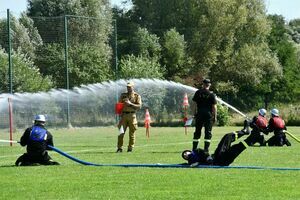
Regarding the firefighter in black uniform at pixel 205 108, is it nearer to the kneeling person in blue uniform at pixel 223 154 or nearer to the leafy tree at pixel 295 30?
the kneeling person in blue uniform at pixel 223 154

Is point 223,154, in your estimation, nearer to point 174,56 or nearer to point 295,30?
point 174,56

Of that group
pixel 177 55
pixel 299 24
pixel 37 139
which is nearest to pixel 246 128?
pixel 37 139

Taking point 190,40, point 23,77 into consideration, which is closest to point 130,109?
point 23,77

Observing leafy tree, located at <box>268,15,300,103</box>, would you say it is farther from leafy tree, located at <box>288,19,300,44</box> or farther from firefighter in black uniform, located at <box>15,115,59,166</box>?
firefighter in black uniform, located at <box>15,115,59,166</box>

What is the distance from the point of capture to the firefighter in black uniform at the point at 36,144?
18.0 metres

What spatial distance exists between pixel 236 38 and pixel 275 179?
2203 inches

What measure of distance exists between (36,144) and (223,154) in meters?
4.07

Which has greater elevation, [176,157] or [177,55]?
[177,55]

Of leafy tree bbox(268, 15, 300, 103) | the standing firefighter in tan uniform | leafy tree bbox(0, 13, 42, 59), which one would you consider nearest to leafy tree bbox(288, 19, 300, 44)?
leafy tree bbox(268, 15, 300, 103)

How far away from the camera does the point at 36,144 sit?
17.9 metres

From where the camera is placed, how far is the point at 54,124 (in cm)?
4312

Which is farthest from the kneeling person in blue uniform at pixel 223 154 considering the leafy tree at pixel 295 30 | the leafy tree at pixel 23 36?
the leafy tree at pixel 295 30

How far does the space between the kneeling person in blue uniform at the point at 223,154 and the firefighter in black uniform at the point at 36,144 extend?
3.14 metres

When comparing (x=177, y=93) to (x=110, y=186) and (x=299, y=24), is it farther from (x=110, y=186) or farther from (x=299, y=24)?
(x=299, y=24)
